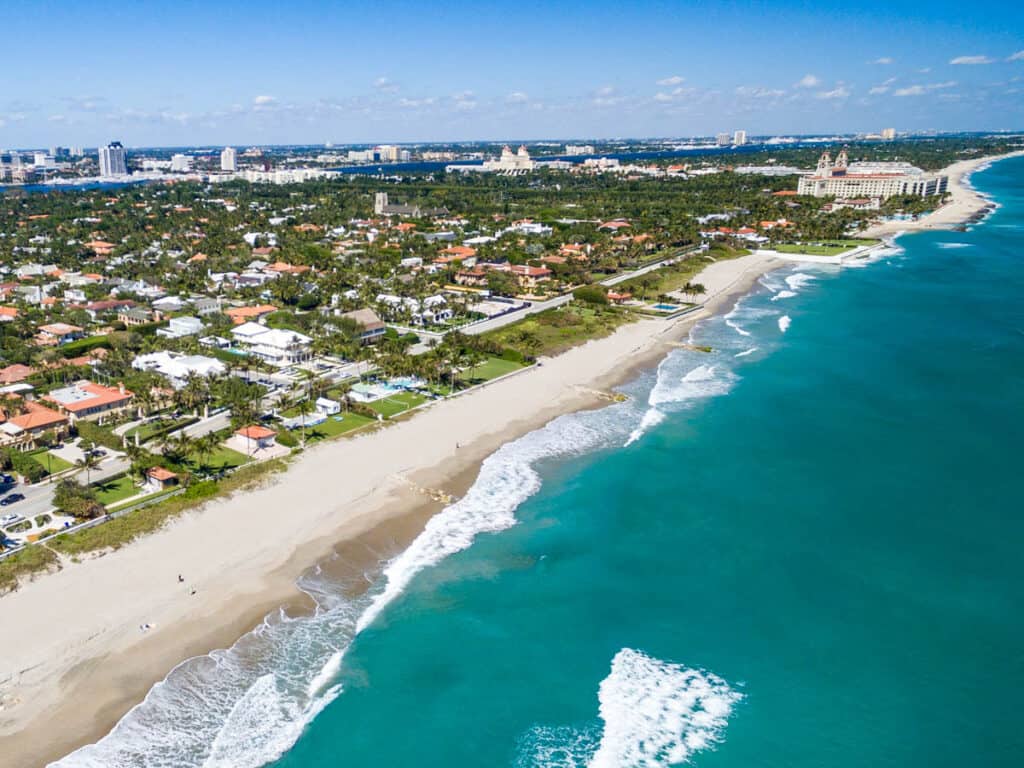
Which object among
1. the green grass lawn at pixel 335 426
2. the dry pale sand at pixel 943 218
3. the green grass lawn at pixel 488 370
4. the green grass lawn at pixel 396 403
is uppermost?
the dry pale sand at pixel 943 218

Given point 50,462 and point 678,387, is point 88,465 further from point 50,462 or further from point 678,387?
point 678,387

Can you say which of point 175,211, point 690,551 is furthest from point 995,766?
point 175,211

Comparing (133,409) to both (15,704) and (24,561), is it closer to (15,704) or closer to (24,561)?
(24,561)

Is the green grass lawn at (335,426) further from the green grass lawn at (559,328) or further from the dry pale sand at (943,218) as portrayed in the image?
the dry pale sand at (943,218)

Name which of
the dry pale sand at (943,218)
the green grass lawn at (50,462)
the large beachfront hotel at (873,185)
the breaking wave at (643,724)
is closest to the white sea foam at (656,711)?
the breaking wave at (643,724)

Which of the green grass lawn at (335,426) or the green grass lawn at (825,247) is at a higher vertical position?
the green grass lawn at (825,247)

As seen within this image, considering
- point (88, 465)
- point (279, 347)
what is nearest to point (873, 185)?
point (279, 347)

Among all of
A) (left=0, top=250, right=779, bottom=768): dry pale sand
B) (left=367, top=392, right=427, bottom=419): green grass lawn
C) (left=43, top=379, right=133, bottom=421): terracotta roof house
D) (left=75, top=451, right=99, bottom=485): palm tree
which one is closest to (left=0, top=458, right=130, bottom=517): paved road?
(left=75, top=451, right=99, bottom=485): palm tree

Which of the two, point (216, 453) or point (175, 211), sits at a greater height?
point (175, 211)
